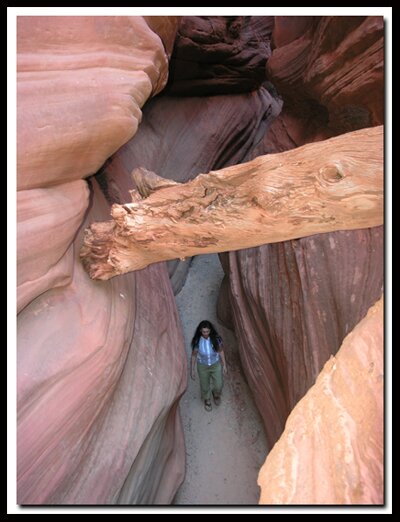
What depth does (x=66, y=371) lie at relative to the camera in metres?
1.97

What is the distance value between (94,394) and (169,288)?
1.85 meters

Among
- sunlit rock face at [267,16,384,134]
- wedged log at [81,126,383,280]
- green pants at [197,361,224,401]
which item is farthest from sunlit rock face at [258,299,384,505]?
sunlit rock face at [267,16,384,134]

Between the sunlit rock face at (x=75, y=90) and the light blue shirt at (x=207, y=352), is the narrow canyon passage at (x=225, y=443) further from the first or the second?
the sunlit rock face at (x=75, y=90)

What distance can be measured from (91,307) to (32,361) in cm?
48

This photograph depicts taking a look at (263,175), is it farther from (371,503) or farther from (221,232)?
(371,503)

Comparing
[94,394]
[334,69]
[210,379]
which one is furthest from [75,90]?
[210,379]

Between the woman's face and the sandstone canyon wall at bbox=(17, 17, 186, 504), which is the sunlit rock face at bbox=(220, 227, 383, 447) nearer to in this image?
the woman's face

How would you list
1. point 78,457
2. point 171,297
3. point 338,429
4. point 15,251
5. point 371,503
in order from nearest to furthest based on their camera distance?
1. point 371,503
2. point 338,429
3. point 15,251
4. point 78,457
5. point 171,297

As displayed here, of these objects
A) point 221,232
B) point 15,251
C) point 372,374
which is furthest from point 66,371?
point 372,374

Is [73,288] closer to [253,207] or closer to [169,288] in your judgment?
[253,207]

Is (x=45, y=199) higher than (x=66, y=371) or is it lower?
higher

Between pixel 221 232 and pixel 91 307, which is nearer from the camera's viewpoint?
pixel 221 232

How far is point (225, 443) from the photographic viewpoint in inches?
143

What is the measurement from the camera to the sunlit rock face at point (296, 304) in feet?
9.45
